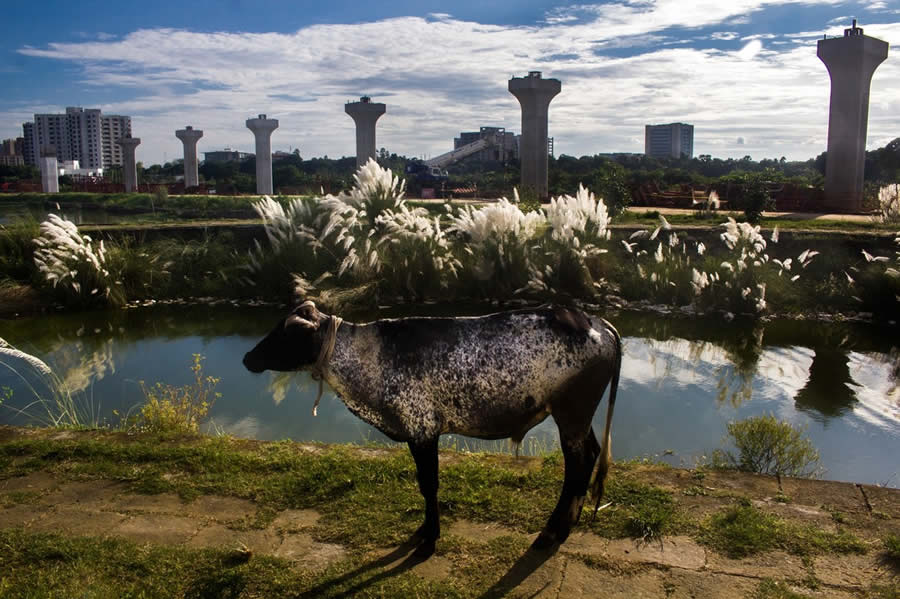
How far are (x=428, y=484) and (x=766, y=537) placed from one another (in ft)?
5.62

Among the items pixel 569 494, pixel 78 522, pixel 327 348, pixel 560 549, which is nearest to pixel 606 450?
pixel 569 494

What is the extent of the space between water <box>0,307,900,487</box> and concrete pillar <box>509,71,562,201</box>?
17268 mm

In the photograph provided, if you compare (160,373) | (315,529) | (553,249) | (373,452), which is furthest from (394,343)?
(553,249)

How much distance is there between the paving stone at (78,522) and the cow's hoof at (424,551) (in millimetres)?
1667

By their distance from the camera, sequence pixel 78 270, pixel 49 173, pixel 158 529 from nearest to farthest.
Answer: pixel 158 529 < pixel 78 270 < pixel 49 173

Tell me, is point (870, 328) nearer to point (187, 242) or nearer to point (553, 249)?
point (553, 249)

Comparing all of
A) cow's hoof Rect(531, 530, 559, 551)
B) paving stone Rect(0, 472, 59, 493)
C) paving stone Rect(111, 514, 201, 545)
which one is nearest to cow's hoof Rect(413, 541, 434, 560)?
cow's hoof Rect(531, 530, 559, 551)

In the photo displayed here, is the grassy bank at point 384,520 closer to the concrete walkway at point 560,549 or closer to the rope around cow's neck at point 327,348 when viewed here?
the concrete walkway at point 560,549

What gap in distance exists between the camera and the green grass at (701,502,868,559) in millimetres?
3850

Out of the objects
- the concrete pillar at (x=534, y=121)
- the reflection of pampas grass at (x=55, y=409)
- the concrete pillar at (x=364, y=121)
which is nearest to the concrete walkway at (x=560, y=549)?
the reflection of pampas grass at (x=55, y=409)

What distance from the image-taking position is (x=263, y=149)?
1443 inches

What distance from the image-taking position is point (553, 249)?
1329 centimetres

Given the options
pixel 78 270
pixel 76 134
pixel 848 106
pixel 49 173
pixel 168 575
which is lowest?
pixel 168 575

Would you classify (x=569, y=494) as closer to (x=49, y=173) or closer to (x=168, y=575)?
(x=168, y=575)
